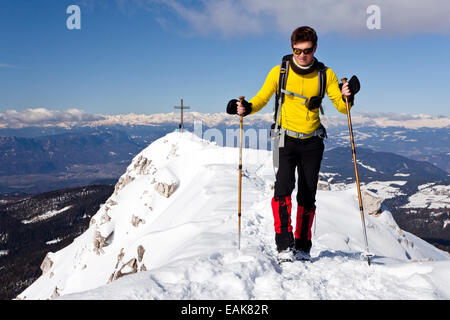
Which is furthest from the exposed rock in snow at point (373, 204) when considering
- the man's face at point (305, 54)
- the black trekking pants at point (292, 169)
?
the man's face at point (305, 54)

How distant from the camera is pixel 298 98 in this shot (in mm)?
6578

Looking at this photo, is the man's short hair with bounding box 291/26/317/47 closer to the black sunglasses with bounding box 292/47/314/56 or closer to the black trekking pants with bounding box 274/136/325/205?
the black sunglasses with bounding box 292/47/314/56

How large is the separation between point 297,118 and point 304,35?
181 cm

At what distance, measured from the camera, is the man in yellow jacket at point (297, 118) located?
6.42 metres

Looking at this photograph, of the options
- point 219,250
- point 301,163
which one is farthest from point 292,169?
point 219,250

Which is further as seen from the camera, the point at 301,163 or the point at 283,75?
the point at 301,163

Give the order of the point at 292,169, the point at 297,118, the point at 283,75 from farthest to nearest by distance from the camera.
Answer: the point at 292,169 < the point at 297,118 < the point at 283,75

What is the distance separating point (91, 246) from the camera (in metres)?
45.8

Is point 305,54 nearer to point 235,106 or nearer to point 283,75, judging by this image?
point 283,75

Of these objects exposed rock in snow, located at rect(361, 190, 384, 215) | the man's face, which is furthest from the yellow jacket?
exposed rock in snow, located at rect(361, 190, 384, 215)

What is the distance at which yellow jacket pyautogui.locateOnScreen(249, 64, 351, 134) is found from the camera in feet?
21.4

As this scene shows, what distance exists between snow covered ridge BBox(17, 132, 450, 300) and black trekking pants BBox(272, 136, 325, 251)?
36.0 inches
